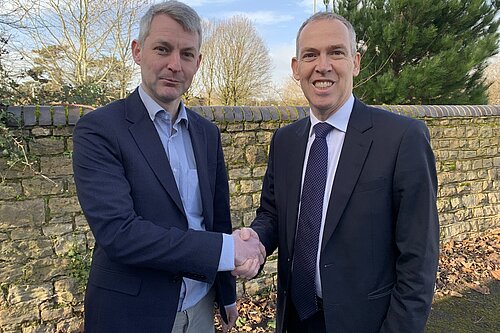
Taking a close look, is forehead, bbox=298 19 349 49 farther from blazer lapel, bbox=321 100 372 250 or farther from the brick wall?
the brick wall

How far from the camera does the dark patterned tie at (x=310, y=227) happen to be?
5.44 feet

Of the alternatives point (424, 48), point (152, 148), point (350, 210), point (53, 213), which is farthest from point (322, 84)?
point (424, 48)

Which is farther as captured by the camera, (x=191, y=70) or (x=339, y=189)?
(x=191, y=70)

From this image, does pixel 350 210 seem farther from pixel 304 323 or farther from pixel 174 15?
pixel 174 15

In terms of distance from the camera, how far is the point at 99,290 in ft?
5.14

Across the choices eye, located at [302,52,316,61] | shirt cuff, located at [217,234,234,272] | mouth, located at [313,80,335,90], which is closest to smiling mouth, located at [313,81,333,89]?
mouth, located at [313,80,335,90]

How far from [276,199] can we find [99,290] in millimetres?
912

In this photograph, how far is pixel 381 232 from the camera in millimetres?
1553

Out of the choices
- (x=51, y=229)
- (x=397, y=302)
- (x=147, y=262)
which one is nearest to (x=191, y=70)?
(x=147, y=262)

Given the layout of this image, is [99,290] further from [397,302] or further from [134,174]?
[397,302]

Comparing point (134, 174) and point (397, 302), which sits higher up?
point (134, 174)

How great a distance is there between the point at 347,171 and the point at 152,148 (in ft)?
2.71

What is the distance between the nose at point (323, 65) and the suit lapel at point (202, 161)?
0.65m

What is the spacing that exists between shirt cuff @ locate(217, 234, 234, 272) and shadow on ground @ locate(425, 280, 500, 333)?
2983mm
